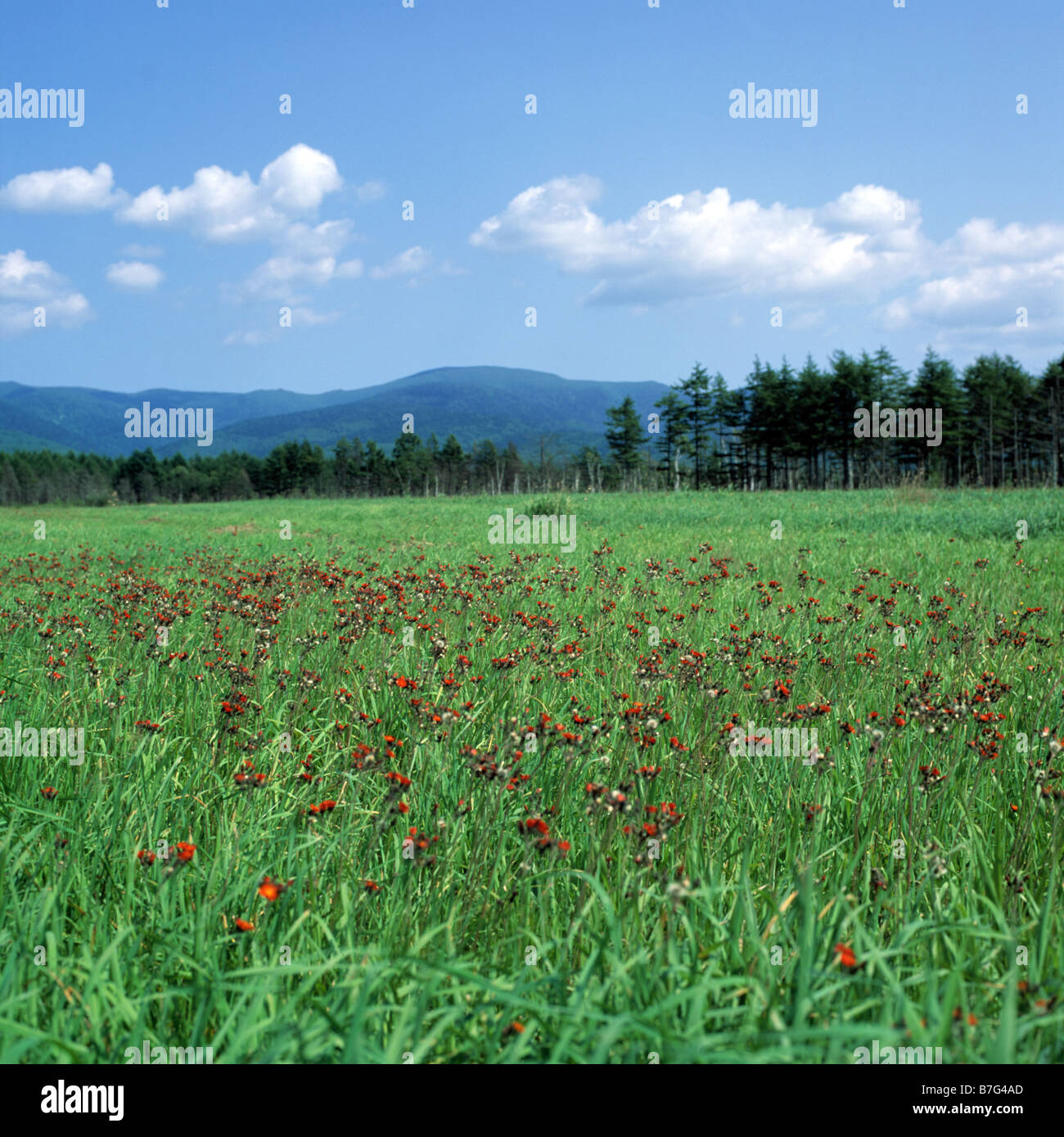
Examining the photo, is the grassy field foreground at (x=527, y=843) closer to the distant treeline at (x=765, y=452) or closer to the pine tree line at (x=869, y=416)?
the distant treeline at (x=765, y=452)

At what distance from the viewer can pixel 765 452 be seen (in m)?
93.7

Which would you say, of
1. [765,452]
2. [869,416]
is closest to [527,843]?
[869,416]

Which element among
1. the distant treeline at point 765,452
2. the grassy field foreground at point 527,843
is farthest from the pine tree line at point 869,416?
the grassy field foreground at point 527,843

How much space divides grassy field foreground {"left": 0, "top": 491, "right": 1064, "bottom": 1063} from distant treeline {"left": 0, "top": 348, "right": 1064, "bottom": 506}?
52045 mm

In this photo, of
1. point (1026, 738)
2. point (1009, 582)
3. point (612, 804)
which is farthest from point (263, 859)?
point (1009, 582)

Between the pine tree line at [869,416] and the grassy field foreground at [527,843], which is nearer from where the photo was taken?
the grassy field foreground at [527,843]

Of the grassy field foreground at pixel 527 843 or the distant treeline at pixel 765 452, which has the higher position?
the distant treeline at pixel 765 452

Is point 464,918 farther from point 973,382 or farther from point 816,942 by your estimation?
point 973,382

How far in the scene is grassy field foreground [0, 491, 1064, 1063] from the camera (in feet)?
5.23

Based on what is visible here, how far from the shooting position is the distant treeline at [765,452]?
73.3 meters

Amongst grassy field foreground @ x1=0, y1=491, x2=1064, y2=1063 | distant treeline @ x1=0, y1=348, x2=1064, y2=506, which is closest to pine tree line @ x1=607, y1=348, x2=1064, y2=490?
distant treeline @ x1=0, y1=348, x2=1064, y2=506

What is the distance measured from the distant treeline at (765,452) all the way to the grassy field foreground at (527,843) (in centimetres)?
5204
